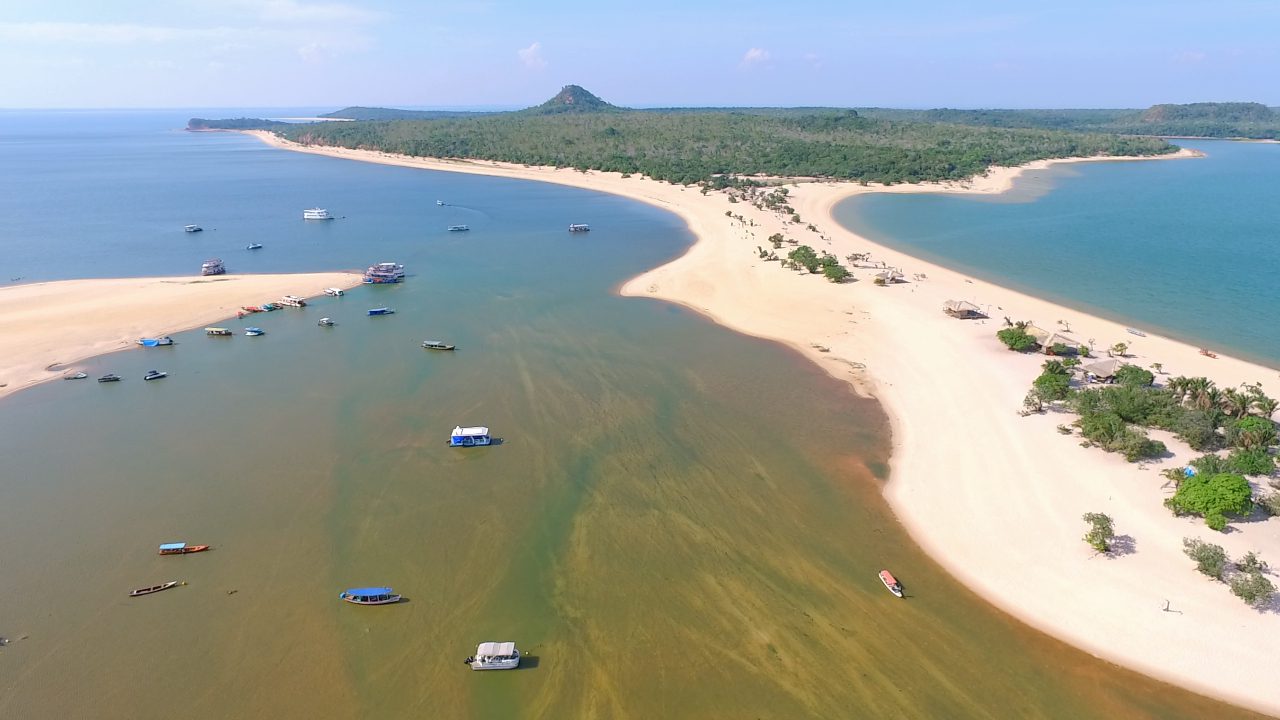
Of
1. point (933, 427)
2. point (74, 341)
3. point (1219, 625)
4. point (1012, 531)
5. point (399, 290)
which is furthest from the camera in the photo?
point (399, 290)

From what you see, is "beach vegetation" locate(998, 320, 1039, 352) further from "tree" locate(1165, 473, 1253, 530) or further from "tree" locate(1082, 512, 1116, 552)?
"tree" locate(1082, 512, 1116, 552)

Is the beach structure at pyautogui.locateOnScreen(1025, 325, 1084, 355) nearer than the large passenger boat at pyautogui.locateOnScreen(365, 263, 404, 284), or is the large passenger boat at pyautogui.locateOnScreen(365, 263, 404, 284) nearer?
the beach structure at pyautogui.locateOnScreen(1025, 325, 1084, 355)

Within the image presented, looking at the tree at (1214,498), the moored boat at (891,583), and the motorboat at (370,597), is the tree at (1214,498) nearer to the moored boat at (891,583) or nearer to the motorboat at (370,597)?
the moored boat at (891,583)

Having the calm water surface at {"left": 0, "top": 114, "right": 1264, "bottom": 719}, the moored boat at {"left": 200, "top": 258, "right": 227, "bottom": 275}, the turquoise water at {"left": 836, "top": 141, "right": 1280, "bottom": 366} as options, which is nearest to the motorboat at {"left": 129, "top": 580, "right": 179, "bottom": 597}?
the calm water surface at {"left": 0, "top": 114, "right": 1264, "bottom": 719}

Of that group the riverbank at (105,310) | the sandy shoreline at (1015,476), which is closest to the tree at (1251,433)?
the sandy shoreline at (1015,476)

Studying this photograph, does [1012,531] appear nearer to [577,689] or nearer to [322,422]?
[577,689]

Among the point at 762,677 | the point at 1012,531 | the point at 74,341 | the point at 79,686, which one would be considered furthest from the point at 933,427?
the point at 74,341

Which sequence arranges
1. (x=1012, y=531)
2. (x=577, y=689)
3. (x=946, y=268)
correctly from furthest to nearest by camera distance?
(x=946, y=268), (x=1012, y=531), (x=577, y=689)
